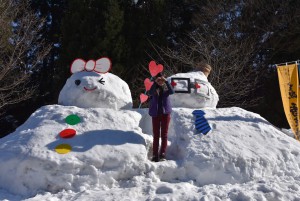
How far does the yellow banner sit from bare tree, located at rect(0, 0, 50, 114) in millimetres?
7403

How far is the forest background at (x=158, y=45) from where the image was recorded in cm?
1190

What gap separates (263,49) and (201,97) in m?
7.90

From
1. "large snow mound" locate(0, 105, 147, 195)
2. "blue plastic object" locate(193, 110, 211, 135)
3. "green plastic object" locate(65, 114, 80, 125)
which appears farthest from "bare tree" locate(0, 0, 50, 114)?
"blue plastic object" locate(193, 110, 211, 135)

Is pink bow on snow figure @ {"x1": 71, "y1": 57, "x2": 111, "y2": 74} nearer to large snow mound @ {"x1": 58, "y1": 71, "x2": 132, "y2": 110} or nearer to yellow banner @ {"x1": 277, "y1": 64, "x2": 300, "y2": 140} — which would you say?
large snow mound @ {"x1": 58, "y1": 71, "x2": 132, "y2": 110}

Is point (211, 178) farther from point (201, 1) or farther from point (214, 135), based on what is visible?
point (201, 1)

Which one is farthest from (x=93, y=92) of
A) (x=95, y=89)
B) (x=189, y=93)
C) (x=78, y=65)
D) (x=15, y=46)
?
(x=15, y=46)

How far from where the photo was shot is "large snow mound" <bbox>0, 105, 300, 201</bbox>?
4.59m

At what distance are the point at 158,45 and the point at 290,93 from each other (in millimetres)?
6748

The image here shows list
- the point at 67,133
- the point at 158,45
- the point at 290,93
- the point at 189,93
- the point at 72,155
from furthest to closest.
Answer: the point at 158,45
the point at 290,93
the point at 189,93
the point at 67,133
the point at 72,155

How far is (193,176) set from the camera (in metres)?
5.02

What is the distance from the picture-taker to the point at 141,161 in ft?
16.6

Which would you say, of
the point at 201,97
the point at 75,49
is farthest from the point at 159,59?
the point at 201,97

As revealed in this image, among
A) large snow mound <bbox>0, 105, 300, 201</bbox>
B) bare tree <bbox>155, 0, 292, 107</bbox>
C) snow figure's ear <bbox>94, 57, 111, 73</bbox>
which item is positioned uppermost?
bare tree <bbox>155, 0, 292, 107</bbox>

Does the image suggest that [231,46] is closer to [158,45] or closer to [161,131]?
[158,45]
